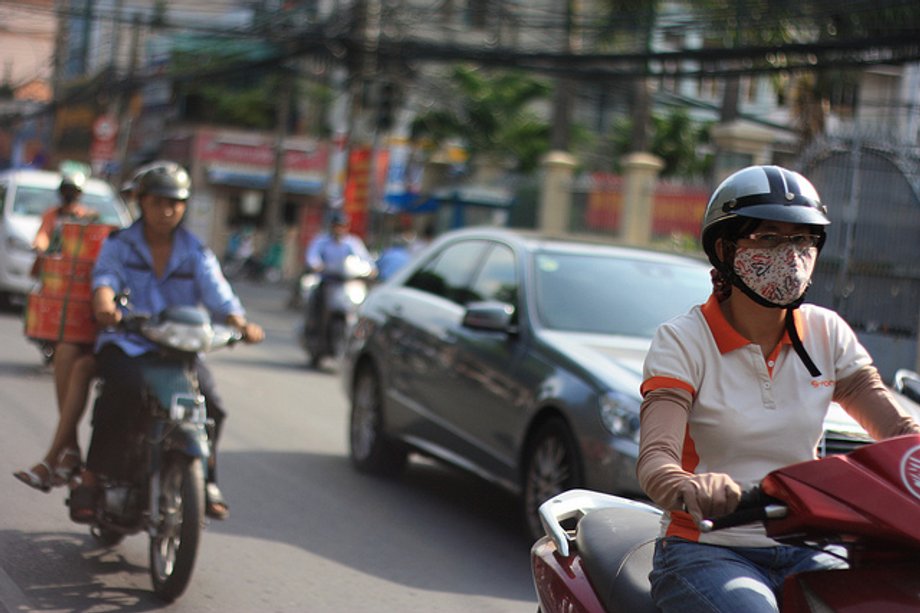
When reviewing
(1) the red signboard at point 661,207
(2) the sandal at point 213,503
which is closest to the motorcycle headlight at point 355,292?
(1) the red signboard at point 661,207

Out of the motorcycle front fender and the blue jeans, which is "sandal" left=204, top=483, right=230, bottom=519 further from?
Answer: the blue jeans

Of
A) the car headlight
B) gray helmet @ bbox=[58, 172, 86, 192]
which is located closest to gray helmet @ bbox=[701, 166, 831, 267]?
the car headlight

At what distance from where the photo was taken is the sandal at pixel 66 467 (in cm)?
646

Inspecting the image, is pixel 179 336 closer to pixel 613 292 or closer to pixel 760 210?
pixel 613 292

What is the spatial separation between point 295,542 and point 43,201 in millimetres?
13719

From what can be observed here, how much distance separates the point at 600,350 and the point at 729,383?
3945mm

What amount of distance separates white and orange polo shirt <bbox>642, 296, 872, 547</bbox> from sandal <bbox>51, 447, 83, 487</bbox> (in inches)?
150

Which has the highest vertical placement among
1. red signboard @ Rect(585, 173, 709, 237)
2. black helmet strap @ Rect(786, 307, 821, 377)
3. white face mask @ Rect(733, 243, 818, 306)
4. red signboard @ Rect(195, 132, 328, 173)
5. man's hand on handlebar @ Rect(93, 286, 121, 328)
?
white face mask @ Rect(733, 243, 818, 306)

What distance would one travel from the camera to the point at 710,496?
9.11 feet

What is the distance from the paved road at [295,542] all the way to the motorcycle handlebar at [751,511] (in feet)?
11.2

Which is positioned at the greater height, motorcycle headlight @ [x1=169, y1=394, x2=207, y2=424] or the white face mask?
the white face mask

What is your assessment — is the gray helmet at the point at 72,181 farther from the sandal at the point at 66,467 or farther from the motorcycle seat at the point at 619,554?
the motorcycle seat at the point at 619,554

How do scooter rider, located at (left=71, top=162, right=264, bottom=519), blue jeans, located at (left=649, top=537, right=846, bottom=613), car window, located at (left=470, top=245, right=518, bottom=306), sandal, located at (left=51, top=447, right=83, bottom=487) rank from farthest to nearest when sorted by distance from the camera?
1. car window, located at (left=470, top=245, right=518, bottom=306)
2. sandal, located at (left=51, top=447, right=83, bottom=487)
3. scooter rider, located at (left=71, top=162, right=264, bottom=519)
4. blue jeans, located at (left=649, top=537, right=846, bottom=613)

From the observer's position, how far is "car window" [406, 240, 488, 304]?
8680 mm
